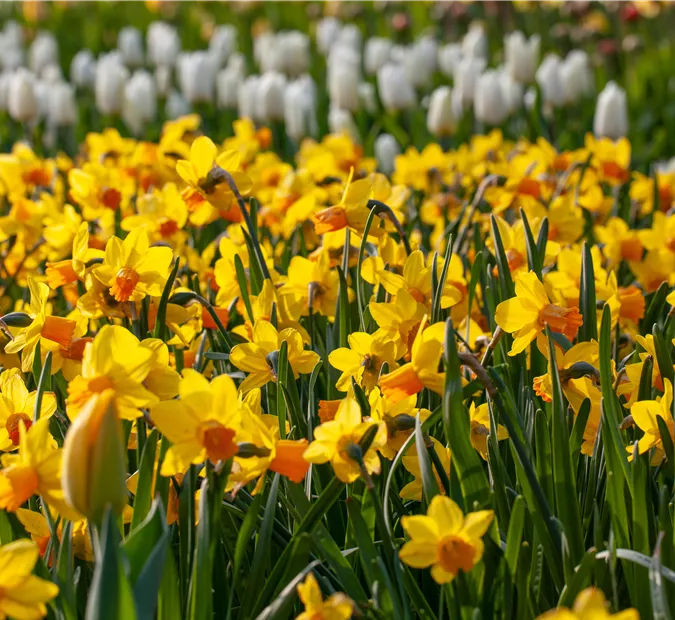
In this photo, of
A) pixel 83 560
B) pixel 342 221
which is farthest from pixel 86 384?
pixel 342 221

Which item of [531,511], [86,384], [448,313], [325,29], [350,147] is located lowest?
[531,511]

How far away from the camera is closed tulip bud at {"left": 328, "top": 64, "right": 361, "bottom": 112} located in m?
4.84

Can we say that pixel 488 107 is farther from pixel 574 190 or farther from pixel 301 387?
pixel 301 387

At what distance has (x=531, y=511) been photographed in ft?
4.32

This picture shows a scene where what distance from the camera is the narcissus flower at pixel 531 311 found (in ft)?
4.85

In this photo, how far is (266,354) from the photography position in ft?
5.09

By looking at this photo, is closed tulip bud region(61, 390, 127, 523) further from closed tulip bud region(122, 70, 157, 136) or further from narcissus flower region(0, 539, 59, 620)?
closed tulip bud region(122, 70, 157, 136)

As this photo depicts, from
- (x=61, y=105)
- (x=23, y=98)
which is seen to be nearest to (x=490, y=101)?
(x=61, y=105)

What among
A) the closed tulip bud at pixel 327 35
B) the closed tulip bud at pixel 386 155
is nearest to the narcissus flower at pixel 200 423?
the closed tulip bud at pixel 386 155

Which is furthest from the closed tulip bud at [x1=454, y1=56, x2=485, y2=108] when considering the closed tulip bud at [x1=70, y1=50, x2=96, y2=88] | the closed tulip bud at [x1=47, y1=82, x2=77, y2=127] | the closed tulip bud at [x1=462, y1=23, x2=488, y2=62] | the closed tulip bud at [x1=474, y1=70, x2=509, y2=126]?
the closed tulip bud at [x1=70, y1=50, x2=96, y2=88]

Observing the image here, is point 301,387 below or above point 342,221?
below

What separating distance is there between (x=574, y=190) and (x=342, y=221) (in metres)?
1.26

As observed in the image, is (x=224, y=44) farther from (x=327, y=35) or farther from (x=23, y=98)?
(x=23, y=98)

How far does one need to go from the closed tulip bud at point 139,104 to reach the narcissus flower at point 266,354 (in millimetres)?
3559
